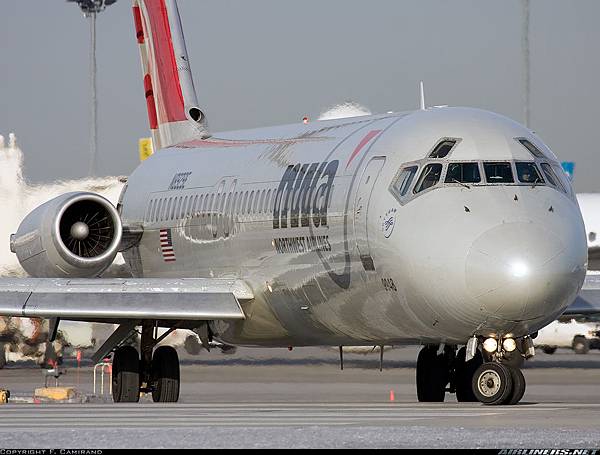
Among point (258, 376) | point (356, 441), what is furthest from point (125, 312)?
point (258, 376)

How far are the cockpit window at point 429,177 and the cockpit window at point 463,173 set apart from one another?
0.14m

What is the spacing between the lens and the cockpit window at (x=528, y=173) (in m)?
19.8

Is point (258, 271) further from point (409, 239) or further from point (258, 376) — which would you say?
A: point (258, 376)

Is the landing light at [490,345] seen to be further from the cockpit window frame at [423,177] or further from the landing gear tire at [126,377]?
the landing gear tire at [126,377]

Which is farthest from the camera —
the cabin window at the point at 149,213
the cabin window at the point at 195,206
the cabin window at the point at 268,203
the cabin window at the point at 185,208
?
the cabin window at the point at 149,213

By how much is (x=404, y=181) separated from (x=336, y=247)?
1.94 meters

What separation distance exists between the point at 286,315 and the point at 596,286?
14.5ft

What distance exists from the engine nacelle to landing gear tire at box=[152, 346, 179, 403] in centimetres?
183

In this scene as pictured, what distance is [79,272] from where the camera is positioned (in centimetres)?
2650

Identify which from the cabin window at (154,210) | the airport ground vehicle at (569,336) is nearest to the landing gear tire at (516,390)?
the cabin window at (154,210)

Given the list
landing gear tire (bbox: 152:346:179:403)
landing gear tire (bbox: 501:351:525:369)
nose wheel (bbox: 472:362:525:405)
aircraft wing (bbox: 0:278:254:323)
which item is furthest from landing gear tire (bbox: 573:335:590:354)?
nose wheel (bbox: 472:362:525:405)

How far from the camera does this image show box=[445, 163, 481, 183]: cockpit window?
1978 cm

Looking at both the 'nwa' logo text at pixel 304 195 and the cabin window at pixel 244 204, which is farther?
the cabin window at pixel 244 204

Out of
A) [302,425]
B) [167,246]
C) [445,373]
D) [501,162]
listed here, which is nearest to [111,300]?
[445,373]
